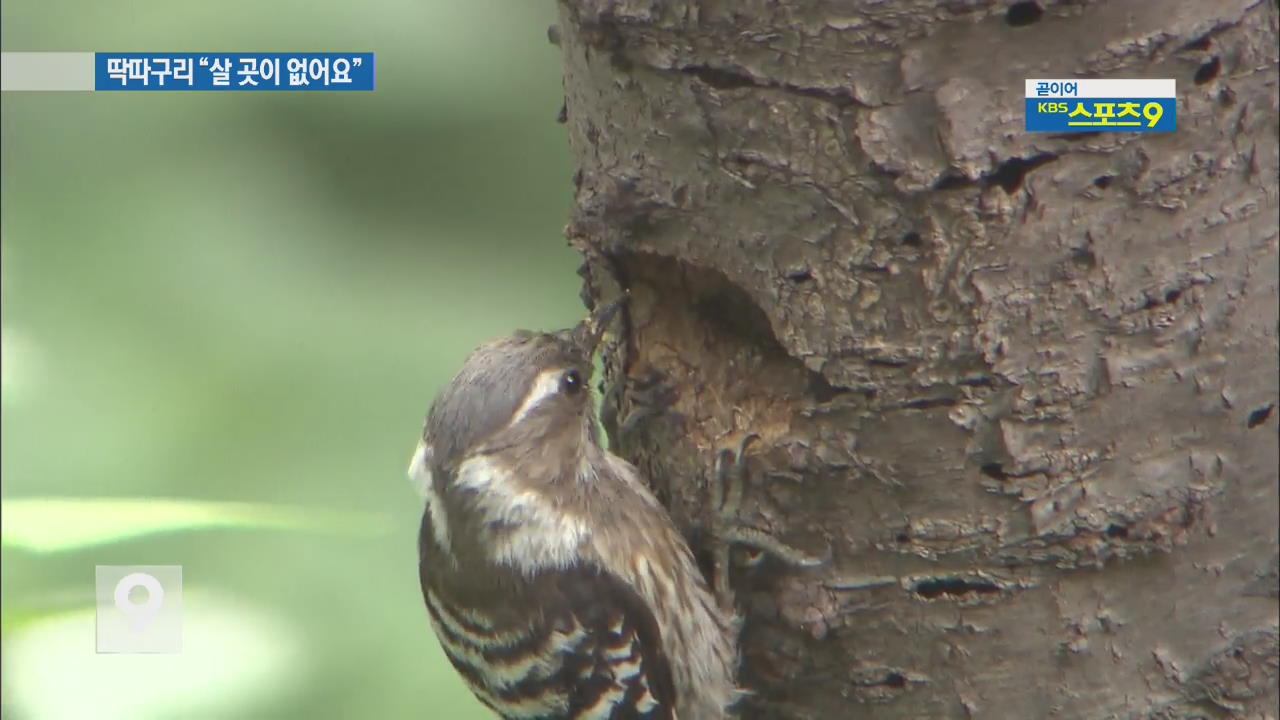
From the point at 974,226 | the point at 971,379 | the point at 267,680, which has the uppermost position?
the point at 974,226

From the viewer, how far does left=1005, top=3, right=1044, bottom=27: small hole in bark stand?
2.04 meters

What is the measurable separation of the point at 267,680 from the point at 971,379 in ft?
6.17

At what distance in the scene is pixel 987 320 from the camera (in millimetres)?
2166

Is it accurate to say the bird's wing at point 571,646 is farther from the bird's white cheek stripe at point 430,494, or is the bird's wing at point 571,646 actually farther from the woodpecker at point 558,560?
the bird's white cheek stripe at point 430,494

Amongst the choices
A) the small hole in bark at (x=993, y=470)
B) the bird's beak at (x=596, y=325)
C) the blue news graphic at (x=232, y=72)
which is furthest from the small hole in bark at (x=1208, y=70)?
the blue news graphic at (x=232, y=72)

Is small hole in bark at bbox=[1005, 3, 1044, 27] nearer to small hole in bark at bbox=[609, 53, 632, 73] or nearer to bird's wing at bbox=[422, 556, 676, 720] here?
small hole in bark at bbox=[609, 53, 632, 73]

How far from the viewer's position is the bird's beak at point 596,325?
2750mm

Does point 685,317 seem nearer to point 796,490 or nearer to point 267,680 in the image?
point 796,490

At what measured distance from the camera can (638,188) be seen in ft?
8.04

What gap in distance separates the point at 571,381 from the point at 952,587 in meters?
0.93

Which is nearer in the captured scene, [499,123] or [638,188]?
[638,188]

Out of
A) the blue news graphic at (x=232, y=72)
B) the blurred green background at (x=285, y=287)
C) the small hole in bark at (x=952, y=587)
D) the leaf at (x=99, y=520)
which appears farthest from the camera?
the blue news graphic at (x=232, y=72)

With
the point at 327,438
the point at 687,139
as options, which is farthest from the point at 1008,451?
the point at 327,438

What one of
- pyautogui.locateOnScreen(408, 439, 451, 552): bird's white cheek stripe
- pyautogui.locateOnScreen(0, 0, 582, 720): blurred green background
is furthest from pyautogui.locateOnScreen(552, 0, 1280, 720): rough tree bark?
pyautogui.locateOnScreen(0, 0, 582, 720): blurred green background
